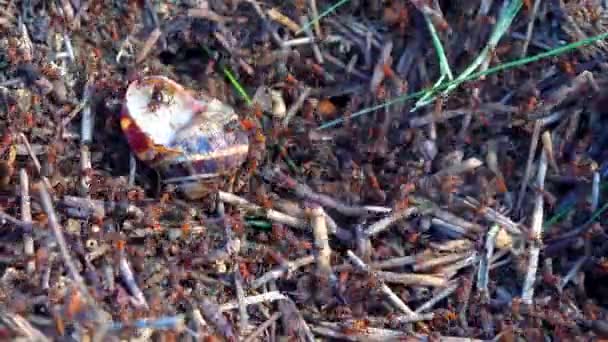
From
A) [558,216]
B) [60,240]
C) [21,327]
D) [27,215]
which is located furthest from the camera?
[558,216]

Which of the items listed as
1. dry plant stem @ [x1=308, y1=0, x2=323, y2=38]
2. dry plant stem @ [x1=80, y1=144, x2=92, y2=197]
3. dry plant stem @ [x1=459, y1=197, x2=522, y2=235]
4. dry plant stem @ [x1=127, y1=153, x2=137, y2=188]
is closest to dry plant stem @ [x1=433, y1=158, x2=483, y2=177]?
dry plant stem @ [x1=459, y1=197, x2=522, y2=235]

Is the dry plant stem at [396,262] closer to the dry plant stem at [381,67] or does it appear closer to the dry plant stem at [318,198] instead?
the dry plant stem at [318,198]

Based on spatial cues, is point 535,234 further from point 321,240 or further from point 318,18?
point 318,18

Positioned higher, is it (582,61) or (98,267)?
(582,61)

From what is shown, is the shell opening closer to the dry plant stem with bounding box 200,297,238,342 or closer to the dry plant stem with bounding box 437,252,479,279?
the dry plant stem with bounding box 200,297,238,342

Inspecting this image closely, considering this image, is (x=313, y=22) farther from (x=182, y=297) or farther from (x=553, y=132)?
(x=182, y=297)

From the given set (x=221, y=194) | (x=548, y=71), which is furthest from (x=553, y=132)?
(x=221, y=194)

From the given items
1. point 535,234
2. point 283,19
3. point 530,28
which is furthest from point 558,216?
point 283,19
